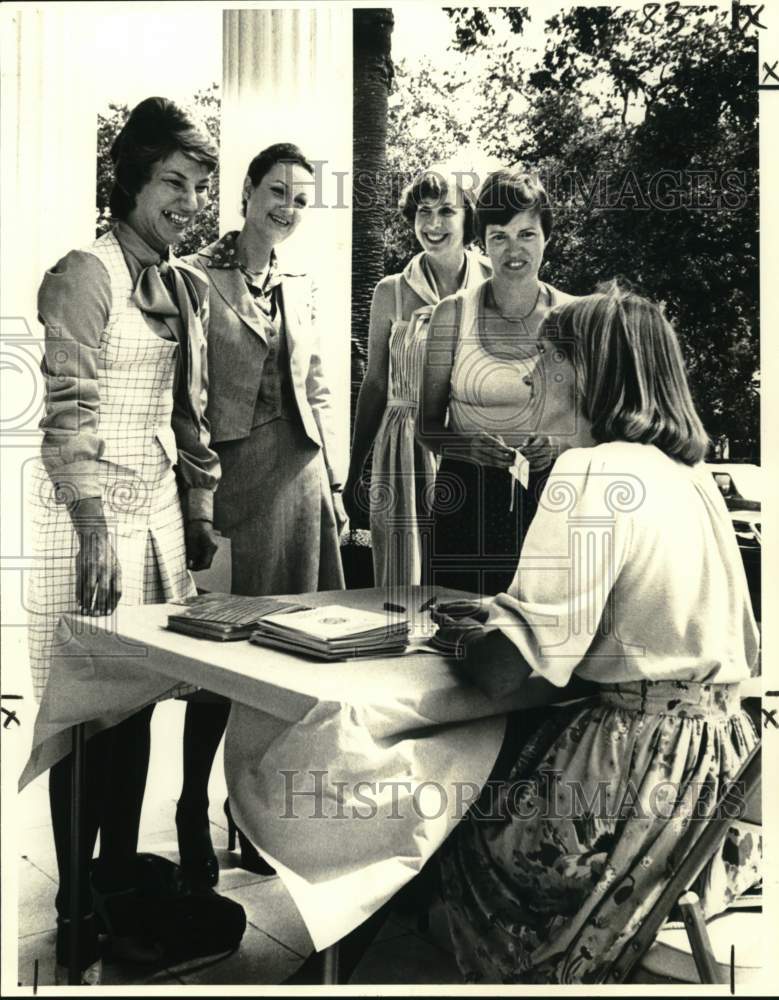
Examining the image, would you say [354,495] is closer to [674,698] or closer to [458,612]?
[458,612]

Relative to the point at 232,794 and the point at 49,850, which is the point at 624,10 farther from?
the point at 49,850

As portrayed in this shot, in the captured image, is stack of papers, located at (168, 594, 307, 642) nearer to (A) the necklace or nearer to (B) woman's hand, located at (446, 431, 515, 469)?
(B) woman's hand, located at (446, 431, 515, 469)

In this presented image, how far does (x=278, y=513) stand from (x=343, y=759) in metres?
1.02

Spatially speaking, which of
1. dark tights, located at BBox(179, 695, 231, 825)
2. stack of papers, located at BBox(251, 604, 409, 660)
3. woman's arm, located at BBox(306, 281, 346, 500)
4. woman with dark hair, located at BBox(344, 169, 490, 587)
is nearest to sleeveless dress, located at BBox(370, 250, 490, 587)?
woman with dark hair, located at BBox(344, 169, 490, 587)

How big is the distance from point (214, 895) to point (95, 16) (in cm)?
251

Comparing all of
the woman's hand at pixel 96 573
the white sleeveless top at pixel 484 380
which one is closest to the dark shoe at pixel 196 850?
the woman's hand at pixel 96 573

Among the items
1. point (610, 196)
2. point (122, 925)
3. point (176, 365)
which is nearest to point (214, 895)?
point (122, 925)

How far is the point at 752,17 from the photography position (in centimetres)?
302

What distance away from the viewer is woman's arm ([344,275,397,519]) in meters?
3.03

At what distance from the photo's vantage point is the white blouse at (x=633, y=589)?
261 centimetres

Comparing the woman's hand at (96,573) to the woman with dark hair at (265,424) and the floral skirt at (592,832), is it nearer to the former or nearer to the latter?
the woman with dark hair at (265,424)

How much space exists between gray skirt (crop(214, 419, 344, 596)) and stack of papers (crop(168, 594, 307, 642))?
267 mm

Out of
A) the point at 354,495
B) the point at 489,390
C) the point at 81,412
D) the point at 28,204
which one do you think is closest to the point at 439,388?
the point at 489,390

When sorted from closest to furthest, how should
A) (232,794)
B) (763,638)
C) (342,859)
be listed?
(342,859) < (232,794) < (763,638)
